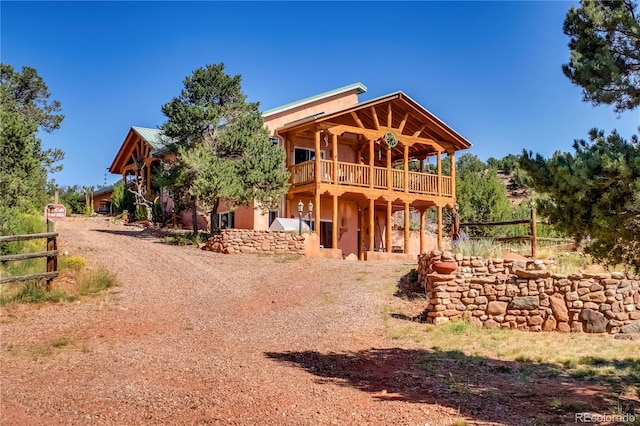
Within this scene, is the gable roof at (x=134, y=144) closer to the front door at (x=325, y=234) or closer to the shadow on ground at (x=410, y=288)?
the front door at (x=325, y=234)

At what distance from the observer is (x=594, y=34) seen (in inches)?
257

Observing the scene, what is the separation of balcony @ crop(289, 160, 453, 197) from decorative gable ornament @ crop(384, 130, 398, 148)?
42.4 inches

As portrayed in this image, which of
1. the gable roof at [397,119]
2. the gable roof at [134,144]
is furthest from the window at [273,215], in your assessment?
the gable roof at [134,144]

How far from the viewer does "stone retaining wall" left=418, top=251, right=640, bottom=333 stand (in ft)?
37.0

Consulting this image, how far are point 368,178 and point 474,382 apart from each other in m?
17.4

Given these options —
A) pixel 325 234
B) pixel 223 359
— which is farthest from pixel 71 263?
pixel 325 234

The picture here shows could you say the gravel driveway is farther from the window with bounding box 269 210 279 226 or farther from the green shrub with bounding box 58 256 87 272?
the window with bounding box 269 210 279 226

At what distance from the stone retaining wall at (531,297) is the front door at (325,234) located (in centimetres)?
1360

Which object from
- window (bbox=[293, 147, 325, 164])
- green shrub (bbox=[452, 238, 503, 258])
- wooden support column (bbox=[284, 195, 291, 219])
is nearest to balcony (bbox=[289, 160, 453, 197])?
wooden support column (bbox=[284, 195, 291, 219])

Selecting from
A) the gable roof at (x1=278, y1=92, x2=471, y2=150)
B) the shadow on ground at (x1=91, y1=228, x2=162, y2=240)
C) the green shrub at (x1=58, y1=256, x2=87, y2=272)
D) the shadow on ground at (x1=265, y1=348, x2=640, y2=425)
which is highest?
the gable roof at (x1=278, y1=92, x2=471, y2=150)

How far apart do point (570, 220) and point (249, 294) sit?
9.10 meters

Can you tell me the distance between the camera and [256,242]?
20.3m

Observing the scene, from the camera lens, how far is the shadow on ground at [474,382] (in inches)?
254

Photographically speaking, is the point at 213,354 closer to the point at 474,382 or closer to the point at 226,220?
the point at 474,382
